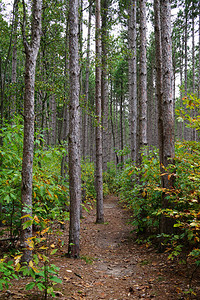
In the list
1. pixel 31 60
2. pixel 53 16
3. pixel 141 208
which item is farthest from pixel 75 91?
pixel 53 16

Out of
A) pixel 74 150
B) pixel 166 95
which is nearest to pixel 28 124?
pixel 74 150

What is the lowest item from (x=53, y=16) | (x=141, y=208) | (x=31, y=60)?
(x=141, y=208)

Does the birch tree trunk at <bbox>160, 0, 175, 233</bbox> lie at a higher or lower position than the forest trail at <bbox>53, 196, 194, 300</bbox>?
higher

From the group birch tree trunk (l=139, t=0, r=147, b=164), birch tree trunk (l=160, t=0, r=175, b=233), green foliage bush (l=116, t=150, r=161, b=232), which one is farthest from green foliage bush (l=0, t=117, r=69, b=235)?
birch tree trunk (l=139, t=0, r=147, b=164)

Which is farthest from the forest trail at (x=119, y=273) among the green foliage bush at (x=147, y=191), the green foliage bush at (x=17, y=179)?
the green foliage bush at (x=17, y=179)

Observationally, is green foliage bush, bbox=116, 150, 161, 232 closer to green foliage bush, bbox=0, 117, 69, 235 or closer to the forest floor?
the forest floor

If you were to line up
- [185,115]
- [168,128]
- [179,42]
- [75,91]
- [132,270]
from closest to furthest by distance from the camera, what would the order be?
[185,115]
[132,270]
[168,128]
[75,91]
[179,42]

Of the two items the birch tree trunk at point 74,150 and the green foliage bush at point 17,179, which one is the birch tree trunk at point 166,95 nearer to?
the birch tree trunk at point 74,150

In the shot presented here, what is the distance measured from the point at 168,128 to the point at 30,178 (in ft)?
9.96

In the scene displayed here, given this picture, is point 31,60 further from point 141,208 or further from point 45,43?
point 45,43

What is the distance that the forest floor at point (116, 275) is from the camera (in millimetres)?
3348

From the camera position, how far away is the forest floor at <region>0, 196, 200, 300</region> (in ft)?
11.0

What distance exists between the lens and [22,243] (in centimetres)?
344

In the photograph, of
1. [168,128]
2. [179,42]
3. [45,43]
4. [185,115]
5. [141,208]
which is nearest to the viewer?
[185,115]
